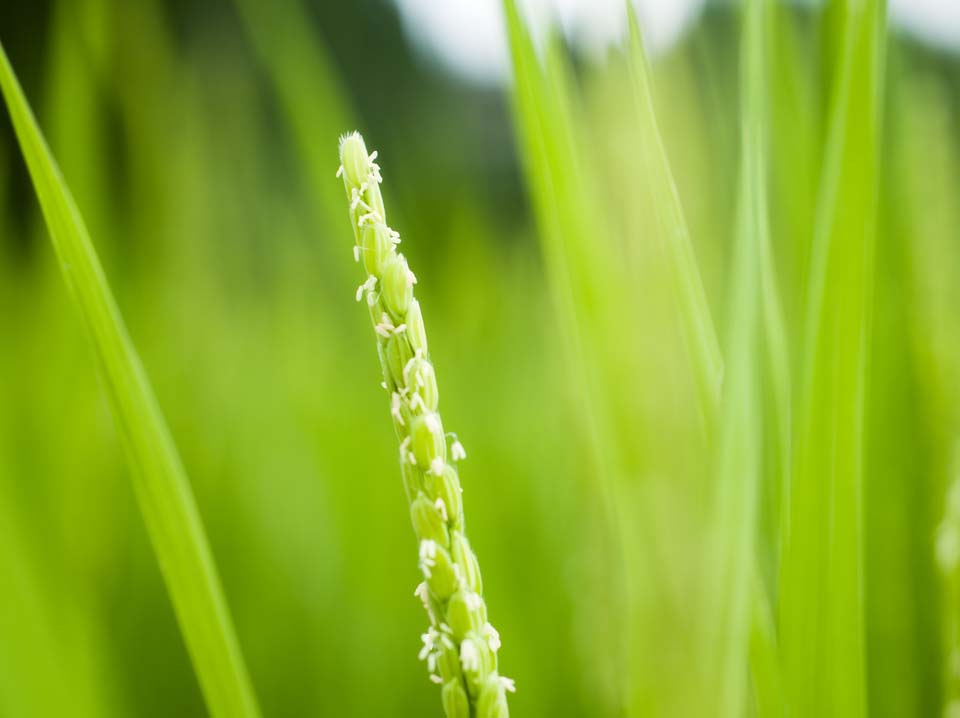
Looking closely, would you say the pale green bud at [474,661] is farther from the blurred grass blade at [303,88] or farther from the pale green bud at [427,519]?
the blurred grass blade at [303,88]

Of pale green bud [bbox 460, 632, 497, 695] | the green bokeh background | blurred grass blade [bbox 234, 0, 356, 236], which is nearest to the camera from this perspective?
pale green bud [bbox 460, 632, 497, 695]

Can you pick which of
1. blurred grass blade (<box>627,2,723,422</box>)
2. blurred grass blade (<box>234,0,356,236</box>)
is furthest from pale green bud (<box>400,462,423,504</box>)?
blurred grass blade (<box>234,0,356,236</box>)

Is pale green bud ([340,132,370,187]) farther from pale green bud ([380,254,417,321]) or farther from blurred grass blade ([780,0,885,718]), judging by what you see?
blurred grass blade ([780,0,885,718])

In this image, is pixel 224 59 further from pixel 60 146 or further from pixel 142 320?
pixel 60 146

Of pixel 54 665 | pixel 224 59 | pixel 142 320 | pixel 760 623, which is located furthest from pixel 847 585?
pixel 224 59

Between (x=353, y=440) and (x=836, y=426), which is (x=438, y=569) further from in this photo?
(x=353, y=440)

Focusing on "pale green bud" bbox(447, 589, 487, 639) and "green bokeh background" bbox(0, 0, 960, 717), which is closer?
"pale green bud" bbox(447, 589, 487, 639)

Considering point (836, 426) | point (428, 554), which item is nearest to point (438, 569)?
point (428, 554)

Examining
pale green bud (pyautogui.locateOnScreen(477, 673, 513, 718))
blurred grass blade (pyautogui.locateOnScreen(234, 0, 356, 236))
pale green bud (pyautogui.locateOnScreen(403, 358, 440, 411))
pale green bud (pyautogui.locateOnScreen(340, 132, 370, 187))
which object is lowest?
pale green bud (pyautogui.locateOnScreen(477, 673, 513, 718))

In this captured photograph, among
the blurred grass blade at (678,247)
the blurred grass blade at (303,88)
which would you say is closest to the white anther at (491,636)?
the blurred grass blade at (678,247)
